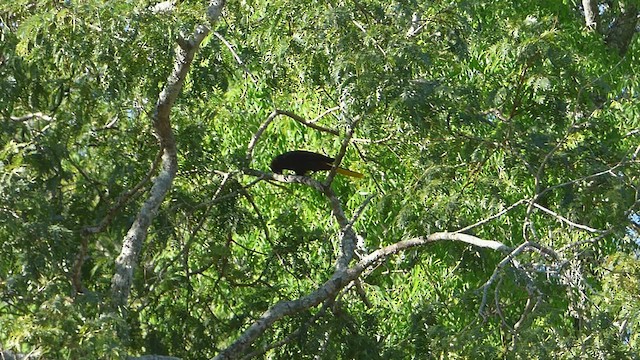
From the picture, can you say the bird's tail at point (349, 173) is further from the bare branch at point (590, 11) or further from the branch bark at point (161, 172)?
the bare branch at point (590, 11)

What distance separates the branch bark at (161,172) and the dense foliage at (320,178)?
0.11m

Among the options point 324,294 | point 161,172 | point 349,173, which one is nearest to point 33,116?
point 161,172

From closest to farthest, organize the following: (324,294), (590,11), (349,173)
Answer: (324,294)
(349,173)
(590,11)

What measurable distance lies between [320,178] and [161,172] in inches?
79.0

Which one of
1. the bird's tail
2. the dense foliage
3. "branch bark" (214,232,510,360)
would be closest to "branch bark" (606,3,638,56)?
the dense foliage

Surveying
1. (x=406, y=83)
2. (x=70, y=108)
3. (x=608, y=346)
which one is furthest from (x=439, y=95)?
(x=70, y=108)

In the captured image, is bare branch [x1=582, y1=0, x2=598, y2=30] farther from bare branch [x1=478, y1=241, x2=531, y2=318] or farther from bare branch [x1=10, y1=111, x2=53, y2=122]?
bare branch [x1=10, y1=111, x2=53, y2=122]

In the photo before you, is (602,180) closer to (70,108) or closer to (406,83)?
(406,83)

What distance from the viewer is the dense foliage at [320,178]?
5.32m

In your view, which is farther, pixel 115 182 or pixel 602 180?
pixel 115 182

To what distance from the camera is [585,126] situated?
6047mm

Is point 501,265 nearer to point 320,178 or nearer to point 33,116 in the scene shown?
point 33,116

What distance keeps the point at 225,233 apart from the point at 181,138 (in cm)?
70

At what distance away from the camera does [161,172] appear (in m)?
6.12
